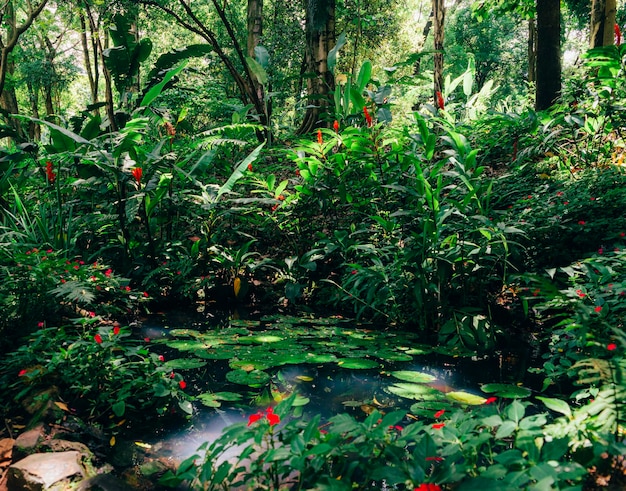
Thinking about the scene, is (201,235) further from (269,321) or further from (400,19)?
(400,19)

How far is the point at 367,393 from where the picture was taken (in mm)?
2334

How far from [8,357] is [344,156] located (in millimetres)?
3041

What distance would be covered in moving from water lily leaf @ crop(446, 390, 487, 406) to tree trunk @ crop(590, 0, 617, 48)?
16.9 ft

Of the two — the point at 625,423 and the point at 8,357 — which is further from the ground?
the point at 625,423

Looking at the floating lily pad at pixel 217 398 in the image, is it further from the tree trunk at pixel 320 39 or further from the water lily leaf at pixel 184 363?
the tree trunk at pixel 320 39

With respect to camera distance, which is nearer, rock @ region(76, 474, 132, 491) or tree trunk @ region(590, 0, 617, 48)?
rock @ region(76, 474, 132, 491)

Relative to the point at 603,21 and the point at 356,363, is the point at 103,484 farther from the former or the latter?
the point at 603,21

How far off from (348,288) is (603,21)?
15.1 ft

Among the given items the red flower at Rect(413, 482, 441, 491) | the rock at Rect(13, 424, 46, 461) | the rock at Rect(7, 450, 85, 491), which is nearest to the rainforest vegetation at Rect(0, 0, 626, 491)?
the red flower at Rect(413, 482, 441, 491)

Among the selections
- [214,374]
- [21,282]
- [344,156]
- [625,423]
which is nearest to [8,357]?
[21,282]

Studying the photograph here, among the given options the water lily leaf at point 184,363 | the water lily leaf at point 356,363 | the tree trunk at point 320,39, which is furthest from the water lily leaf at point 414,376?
the tree trunk at point 320,39

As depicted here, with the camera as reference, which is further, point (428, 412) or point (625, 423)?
point (428, 412)

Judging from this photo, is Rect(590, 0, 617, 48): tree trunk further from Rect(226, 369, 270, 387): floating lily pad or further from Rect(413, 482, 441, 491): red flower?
Rect(413, 482, 441, 491): red flower

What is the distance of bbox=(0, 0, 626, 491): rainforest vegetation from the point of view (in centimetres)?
119
